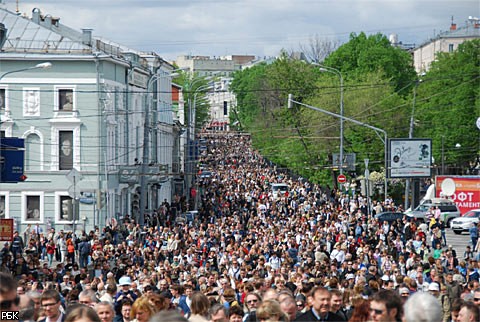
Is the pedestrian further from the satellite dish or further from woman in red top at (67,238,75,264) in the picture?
woman in red top at (67,238,75,264)

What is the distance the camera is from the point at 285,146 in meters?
82.1

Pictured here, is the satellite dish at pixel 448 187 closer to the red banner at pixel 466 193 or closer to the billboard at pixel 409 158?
the red banner at pixel 466 193

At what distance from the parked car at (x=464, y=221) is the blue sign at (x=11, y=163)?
72.8 feet

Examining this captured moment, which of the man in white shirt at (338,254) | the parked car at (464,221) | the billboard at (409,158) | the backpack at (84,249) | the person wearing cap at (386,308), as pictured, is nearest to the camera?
the person wearing cap at (386,308)

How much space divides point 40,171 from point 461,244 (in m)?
17.7

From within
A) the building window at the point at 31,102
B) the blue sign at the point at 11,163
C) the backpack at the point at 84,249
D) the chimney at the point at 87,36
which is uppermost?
the chimney at the point at 87,36

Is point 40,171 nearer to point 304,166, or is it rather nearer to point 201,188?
point 201,188

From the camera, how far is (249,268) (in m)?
23.7

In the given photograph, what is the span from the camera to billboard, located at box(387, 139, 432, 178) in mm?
61681

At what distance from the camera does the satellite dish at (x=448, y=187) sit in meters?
55.9

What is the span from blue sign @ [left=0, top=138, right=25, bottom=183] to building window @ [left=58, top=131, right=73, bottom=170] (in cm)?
1285

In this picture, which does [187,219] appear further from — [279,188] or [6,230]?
[6,230]

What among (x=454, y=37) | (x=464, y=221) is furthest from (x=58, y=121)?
(x=454, y=37)

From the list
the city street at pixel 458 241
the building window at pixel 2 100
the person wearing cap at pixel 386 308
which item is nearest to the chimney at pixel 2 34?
the building window at pixel 2 100
